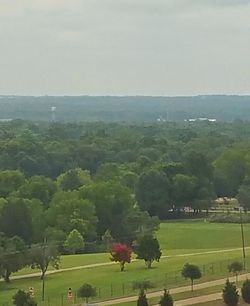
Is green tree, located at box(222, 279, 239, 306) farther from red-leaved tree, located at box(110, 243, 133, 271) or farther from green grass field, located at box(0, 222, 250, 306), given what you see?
red-leaved tree, located at box(110, 243, 133, 271)

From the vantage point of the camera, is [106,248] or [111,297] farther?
[106,248]

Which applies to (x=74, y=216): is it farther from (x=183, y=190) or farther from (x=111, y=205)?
(x=183, y=190)

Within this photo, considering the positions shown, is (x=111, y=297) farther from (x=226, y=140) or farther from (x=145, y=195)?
(x=226, y=140)

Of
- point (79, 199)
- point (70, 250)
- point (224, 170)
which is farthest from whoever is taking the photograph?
point (224, 170)

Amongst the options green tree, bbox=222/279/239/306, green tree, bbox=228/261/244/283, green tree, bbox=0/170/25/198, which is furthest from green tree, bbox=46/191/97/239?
green tree, bbox=222/279/239/306

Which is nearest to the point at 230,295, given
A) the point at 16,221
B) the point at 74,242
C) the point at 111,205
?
the point at 74,242

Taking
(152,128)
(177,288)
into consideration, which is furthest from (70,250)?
(152,128)

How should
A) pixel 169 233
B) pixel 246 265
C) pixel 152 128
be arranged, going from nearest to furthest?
1. pixel 246 265
2. pixel 169 233
3. pixel 152 128

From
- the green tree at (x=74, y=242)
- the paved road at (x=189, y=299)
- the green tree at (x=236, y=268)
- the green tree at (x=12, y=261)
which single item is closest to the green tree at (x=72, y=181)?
the green tree at (x=74, y=242)
